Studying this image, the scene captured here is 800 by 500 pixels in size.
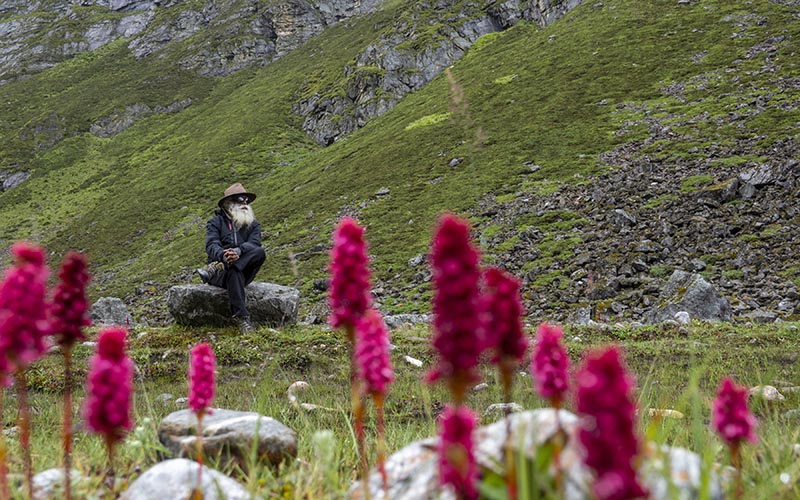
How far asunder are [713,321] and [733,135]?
74.9 feet

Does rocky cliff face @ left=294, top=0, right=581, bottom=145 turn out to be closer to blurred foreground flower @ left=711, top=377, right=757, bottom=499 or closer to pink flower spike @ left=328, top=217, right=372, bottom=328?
pink flower spike @ left=328, top=217, right=372, bottom=328

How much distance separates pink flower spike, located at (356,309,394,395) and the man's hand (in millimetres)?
12222

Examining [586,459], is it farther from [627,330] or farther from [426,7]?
[426,7]

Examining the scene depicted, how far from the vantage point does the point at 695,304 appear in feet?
55.7

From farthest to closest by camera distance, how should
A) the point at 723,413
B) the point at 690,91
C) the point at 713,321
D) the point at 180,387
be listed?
the point at 690,91, the point at 713,321, the point at 180,387, the point at 723,413

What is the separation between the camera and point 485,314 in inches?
56.7

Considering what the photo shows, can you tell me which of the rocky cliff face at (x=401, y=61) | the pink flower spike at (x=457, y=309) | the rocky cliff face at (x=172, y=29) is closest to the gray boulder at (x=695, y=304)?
the pink flower spike at (x=457, y=309)

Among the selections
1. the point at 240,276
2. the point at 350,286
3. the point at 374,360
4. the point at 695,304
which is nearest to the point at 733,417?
the point at 374,360

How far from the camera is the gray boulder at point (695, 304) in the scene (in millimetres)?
16688

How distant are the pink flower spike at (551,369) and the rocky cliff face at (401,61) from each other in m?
83.0

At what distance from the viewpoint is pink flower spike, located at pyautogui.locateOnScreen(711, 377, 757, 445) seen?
1861 millimetres

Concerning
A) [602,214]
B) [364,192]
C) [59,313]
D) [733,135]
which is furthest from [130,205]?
[59,313]

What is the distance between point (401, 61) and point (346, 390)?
8555 centimetres

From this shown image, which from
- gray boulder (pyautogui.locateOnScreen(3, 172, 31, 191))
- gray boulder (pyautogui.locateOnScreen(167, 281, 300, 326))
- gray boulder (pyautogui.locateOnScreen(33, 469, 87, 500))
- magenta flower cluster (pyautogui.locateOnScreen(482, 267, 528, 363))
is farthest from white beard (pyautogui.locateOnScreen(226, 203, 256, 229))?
gray boulder (pyautogui.locateOnScreen(3, 172, 31, 191))
